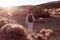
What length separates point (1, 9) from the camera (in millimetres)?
1074

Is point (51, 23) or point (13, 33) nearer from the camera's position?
point (13, 33)

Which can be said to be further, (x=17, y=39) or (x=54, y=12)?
(x=54, y=12)

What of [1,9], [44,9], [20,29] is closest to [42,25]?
[44,9]

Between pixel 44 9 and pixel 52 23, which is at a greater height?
pixel 44 9

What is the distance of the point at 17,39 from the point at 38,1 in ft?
2.83

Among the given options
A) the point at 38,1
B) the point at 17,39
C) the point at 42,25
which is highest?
the point at 38,1

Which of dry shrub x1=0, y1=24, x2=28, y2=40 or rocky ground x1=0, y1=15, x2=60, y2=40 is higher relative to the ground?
dry shrub x1=0, y1=24, x2=28, y2=40

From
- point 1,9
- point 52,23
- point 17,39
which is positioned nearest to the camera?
point 17,39

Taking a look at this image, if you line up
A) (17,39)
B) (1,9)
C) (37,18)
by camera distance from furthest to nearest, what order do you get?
1. (37,18)
2. (1,9)
3. (17,39)

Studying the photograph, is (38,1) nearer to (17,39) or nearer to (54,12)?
(54,12)

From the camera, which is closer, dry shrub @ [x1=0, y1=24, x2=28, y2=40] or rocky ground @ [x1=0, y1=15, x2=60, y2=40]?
dry shrub @ [x1=0, y1=24, x2=28, y2=40]

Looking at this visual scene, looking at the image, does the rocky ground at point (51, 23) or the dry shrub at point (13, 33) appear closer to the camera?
the dry shrub at point (13, 33)

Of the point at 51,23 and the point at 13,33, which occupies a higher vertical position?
the point at 13,33

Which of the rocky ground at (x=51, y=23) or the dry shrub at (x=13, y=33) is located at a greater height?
the dry shrub at (x=13, y=33)
